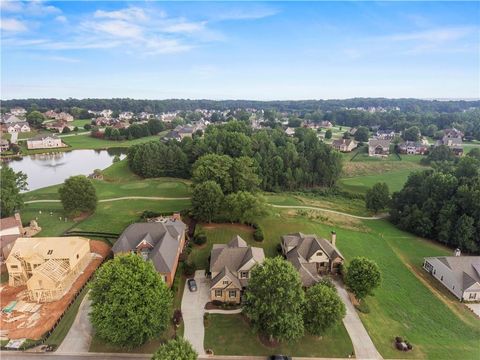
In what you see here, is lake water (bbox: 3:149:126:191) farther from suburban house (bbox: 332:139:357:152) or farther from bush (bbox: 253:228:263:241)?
suburban house (bbox: 332:139:357:152)

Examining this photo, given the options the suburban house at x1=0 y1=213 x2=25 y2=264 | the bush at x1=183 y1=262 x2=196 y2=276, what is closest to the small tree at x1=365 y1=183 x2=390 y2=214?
the bush at x1=183 y1=262 x2=196 y2=276

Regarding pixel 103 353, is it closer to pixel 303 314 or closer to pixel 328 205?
pixel 303 314

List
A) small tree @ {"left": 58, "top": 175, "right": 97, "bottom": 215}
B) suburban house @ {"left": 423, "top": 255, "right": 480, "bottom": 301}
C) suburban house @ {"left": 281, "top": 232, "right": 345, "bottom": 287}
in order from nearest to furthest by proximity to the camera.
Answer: suburban house @ {"left": 423, "top": 255, "right": 480, "bottom": 301}, suburban house @ {"left": 281, "top": 232, "right": 345, "bottom": 287}, small tree @ {"left": 58, "top": 175, "right": 97, "bottom": 215}

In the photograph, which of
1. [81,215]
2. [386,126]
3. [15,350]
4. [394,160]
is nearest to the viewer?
[15,350]

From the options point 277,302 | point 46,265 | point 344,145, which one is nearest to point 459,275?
point 277,302

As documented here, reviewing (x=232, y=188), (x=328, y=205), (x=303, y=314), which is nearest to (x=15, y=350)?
(x=303, y=314)

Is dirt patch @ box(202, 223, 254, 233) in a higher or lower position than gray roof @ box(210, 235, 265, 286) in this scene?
lower

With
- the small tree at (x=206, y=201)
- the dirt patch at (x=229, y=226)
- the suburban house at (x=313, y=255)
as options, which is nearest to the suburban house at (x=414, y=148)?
the dirt patch at (x=229, y=226)
